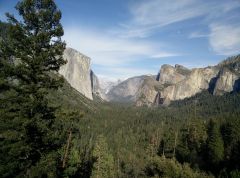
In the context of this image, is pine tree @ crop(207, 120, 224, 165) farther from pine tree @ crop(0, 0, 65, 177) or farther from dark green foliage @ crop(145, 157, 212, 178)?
pine tree @ crop(0, 0, 65, 177)

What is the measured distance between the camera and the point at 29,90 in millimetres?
17594

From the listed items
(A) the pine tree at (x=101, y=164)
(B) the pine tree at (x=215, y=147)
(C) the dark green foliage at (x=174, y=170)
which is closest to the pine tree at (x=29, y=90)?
(C) the dark green foliage at (x=174, y=170)

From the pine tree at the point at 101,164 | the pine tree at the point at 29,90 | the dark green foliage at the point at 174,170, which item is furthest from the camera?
the pine tree at the point at 101,164

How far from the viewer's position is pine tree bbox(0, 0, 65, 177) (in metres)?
17.1

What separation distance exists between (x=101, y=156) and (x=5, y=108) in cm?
5538

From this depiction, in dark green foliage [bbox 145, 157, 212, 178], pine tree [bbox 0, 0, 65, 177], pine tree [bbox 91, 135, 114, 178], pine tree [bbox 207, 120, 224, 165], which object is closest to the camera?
pine tree [bbox 0, 0, 65, 177]

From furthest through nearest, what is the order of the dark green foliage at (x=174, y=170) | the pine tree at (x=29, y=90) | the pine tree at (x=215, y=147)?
the pine tree at (x=215, y=147)
the dark green foliage at (x=174, y=170)
the pine tree at (x=29, y=90)

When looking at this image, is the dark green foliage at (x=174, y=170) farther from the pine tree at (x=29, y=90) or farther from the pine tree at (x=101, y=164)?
the pine tree at (x=29, y=90)

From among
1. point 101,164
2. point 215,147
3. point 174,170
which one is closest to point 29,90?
point 174,170

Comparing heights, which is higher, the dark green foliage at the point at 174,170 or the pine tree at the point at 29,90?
the pine tree at the point at 29,90

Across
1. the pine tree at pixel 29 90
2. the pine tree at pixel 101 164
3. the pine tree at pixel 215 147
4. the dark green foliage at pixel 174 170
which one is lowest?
the pine tree at pixel 101 164

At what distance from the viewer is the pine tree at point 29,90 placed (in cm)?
1706

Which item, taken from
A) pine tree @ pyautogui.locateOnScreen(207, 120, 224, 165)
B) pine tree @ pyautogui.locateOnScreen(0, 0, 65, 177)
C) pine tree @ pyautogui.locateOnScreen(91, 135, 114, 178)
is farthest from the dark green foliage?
pine tree @ pyautogui.locateOnScreen(0, 0, 65, 177)

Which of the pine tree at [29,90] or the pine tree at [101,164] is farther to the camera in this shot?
the pine tree at [101,164]
